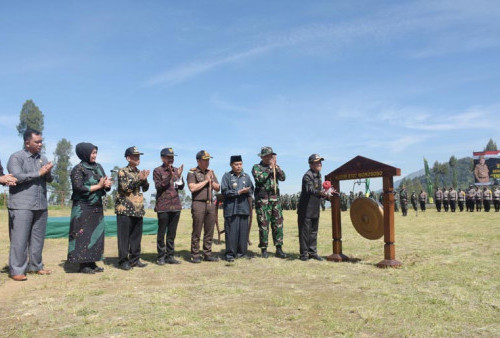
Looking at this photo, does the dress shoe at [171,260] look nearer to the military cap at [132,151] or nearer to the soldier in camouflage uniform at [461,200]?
the military cap at [132,151]

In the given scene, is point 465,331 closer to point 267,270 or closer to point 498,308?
point 498,308

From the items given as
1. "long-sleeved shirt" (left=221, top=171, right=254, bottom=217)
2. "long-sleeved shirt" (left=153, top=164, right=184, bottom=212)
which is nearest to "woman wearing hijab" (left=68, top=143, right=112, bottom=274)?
"long-sleeved shirt" (left=153, top=164, right=184, bottom=212)

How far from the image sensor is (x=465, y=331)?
3.42 m

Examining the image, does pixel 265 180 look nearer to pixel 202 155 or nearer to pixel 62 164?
pixel 202 155

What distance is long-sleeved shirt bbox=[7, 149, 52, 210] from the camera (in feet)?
18.5

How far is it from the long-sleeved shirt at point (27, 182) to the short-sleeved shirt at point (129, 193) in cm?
103

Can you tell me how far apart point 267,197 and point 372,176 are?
6.39ft

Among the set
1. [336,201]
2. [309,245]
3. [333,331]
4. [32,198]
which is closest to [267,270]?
[309,245]

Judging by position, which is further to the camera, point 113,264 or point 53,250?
point 53,250

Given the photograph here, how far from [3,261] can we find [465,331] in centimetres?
720

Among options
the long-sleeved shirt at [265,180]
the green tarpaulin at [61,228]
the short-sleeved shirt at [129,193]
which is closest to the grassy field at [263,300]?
the short-sleeved shirt at [129,193]

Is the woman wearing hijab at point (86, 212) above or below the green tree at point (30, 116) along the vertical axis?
below

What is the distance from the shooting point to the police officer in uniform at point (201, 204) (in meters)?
7.21

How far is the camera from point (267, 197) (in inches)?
300
